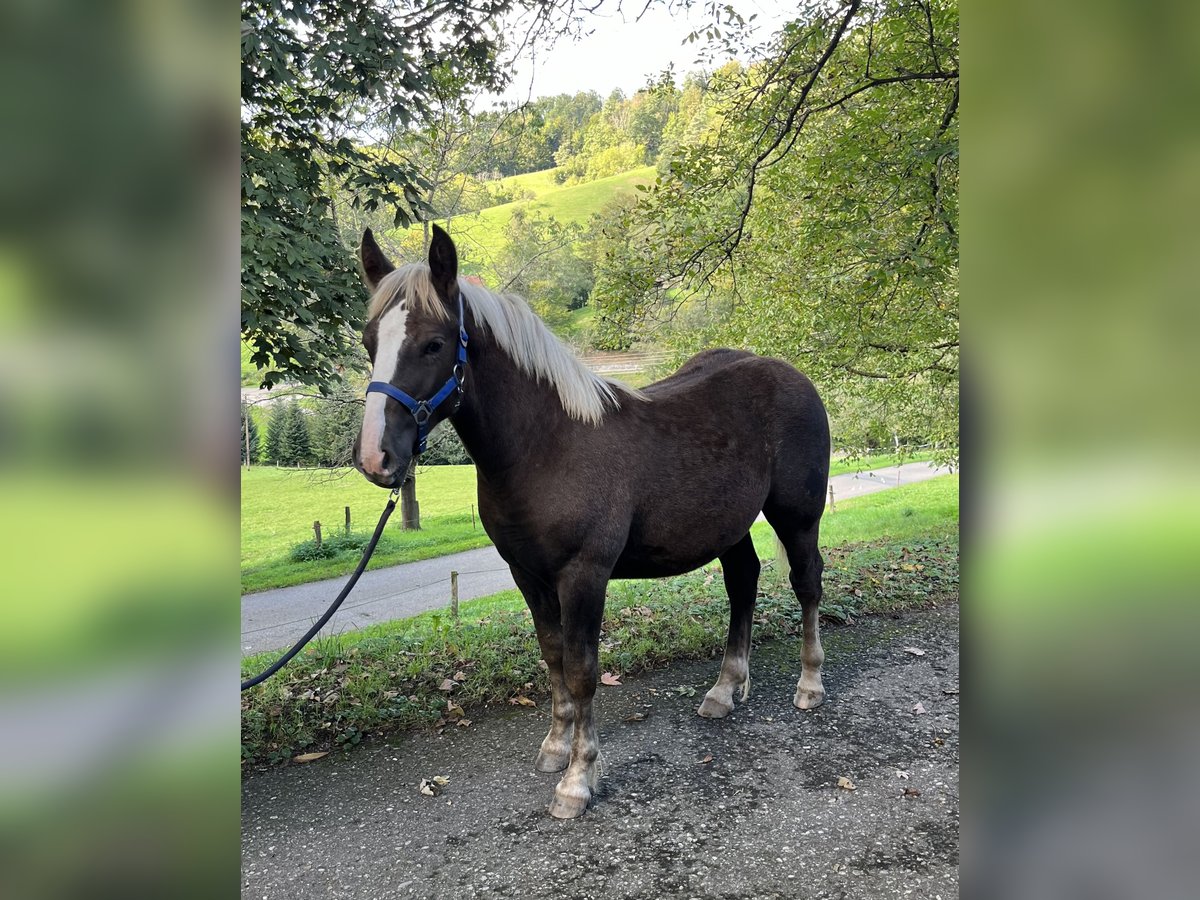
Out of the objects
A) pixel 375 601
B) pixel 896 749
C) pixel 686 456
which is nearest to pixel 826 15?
pixel 686 456

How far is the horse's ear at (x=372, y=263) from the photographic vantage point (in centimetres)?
263

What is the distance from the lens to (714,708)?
3744 mm

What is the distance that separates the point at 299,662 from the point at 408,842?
177 centimetres

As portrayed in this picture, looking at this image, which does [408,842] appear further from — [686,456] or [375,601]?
[375,601]

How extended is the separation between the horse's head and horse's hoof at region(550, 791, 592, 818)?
151cm

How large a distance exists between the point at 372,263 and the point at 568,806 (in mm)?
2288

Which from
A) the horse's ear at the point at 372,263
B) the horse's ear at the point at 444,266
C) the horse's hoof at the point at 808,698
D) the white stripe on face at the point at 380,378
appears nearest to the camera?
the white stripe on face at the point at 380,378

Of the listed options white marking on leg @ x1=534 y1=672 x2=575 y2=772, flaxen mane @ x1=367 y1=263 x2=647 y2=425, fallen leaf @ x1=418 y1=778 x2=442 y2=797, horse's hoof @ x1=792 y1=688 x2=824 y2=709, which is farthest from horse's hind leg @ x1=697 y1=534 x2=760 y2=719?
fallen leaf @ x1=418 y1=778 x2=442 y2=797

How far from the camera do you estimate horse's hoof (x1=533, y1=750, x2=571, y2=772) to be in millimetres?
3205

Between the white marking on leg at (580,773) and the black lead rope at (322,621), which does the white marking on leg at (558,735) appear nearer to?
the white marking on leg at (580,773)

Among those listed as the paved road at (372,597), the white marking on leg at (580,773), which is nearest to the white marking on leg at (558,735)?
the white marking on leg at (580,773)

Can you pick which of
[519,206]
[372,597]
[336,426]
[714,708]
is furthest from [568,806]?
[519,206]

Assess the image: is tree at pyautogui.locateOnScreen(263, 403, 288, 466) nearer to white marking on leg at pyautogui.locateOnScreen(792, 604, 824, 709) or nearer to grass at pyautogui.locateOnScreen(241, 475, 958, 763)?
grass at pyautogui.locateOnScreen(241, 475, 958, 763)

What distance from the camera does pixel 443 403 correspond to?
8.38 ft
